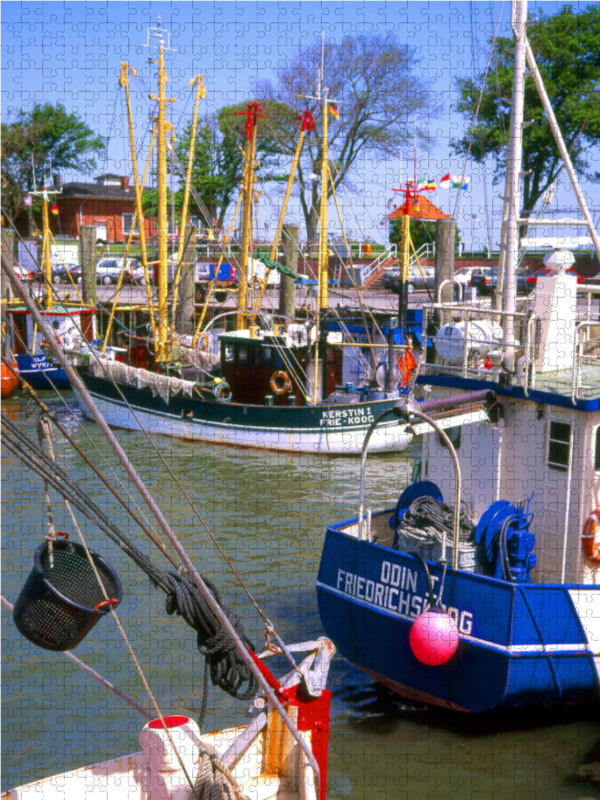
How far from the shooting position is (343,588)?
779 centimetres

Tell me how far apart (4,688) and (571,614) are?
4729mm

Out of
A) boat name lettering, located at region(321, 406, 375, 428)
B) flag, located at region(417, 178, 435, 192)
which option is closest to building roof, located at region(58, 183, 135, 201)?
flag, located at region(417, 178, 435, 192)

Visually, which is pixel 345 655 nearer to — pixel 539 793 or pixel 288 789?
pixel 539 793

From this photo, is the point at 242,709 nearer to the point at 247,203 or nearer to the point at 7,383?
the point at 247,203

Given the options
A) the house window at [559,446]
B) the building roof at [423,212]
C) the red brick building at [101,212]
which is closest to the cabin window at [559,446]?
the house window at [559,446]

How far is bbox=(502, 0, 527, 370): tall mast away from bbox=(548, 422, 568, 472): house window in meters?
0.67

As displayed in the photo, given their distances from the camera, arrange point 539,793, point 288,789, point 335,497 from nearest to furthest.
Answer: point 288,789, point 539,793, point 335,497

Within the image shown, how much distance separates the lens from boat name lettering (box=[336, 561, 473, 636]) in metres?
6.96

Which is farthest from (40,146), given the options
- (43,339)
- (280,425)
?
(280,425)

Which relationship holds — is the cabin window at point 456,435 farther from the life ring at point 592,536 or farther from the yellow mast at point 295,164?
the yellow mast at point 295,164

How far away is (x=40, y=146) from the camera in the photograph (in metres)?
34.6

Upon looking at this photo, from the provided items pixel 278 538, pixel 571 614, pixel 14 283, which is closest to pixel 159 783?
pixel 14 283

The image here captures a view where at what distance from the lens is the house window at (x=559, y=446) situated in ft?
24.9

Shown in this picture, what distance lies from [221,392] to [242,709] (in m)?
11.5
